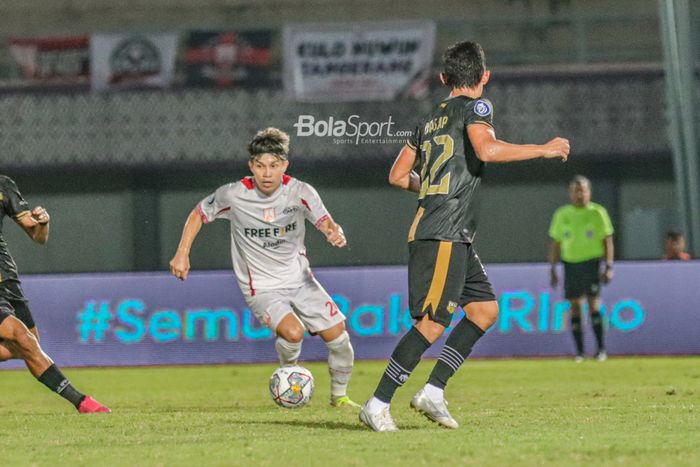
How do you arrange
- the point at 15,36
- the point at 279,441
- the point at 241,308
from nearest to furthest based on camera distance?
the point at 279,441 → the point at 241,308 → the point at 15,36

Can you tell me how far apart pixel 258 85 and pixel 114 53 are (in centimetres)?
206

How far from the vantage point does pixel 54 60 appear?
2042cm

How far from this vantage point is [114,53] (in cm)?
2025

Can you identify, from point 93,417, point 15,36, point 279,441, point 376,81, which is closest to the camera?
point 279,441

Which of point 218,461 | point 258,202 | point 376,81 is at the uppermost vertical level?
point 376,81

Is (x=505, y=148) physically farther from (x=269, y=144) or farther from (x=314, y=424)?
(x=269, y=144)

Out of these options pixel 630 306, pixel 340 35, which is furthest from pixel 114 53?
pixel 630 306

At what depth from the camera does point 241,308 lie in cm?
1408

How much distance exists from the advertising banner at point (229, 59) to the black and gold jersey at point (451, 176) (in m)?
13.5

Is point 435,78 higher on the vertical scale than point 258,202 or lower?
higher

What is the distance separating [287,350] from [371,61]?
11.4 meters

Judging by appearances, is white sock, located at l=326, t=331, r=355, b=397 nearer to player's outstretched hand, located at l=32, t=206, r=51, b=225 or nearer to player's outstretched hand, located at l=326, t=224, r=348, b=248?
player's outstretched hand, located at l=326, t=224, r=348, b=248

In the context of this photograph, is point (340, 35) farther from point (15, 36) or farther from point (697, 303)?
point (697, 303)

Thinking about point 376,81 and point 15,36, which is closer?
point 376,81
